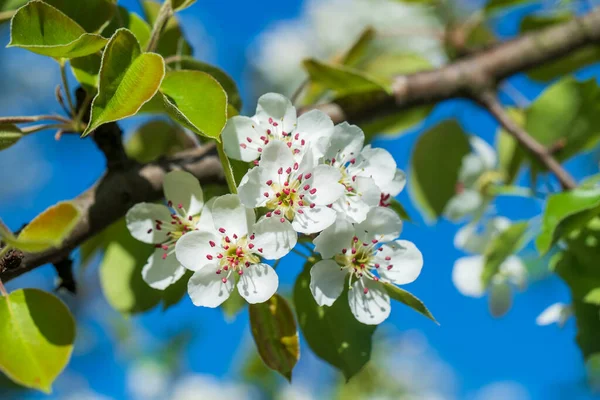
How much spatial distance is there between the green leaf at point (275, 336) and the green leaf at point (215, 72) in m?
0.34

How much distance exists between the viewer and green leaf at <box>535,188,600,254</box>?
94 cm

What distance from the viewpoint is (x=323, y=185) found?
2.48ft

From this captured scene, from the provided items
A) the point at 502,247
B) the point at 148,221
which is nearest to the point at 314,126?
the point at 148,221

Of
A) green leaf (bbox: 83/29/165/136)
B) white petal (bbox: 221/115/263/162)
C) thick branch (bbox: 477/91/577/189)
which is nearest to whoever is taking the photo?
green leaf (bbox: 83/29/165/136)

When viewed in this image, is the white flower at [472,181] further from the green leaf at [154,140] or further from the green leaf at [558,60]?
the green leaf at [154,140]

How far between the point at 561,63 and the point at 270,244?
3.78 feet

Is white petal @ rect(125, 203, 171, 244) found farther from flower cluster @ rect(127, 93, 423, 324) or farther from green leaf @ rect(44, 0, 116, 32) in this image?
green leaf @ rect(44, 0, 116, 32)

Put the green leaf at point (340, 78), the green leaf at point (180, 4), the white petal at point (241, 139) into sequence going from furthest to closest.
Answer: the green leaf at point (340, 78) < the green leaf at point (180, 4) < the white petal at point (241, 139)

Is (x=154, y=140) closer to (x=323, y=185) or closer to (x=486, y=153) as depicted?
(x=323, y=185)

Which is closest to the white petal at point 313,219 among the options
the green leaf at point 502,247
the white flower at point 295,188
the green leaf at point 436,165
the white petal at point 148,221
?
the white flower at point 295,188

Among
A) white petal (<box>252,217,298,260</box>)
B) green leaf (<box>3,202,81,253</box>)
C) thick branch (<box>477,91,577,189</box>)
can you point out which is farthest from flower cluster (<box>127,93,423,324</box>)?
thick branch (<box>477,91,577,189</box>)

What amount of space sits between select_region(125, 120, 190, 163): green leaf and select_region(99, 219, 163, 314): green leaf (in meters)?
0.23

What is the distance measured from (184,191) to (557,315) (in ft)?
2.35

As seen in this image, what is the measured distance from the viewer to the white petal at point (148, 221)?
2.80 feet
